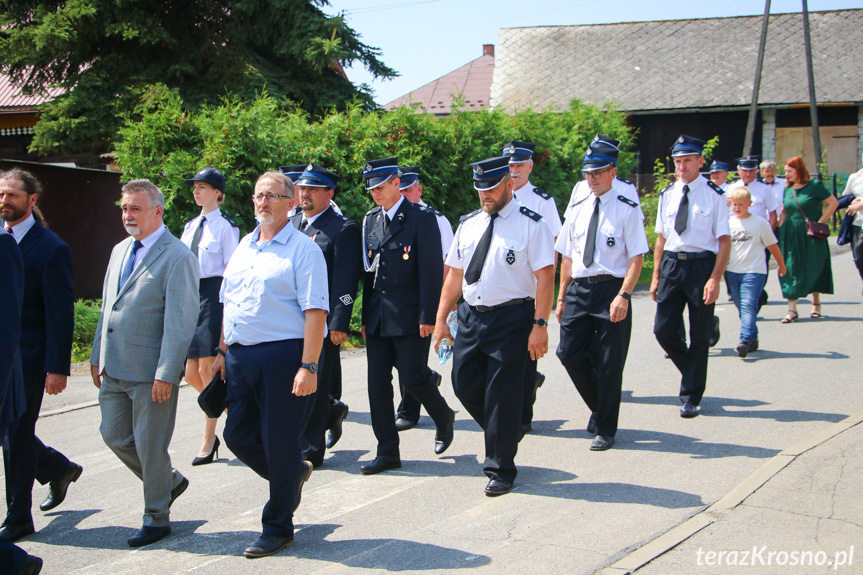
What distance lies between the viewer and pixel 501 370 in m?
5.28

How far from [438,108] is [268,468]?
113 feet

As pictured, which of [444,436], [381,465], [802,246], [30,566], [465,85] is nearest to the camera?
[30,566]

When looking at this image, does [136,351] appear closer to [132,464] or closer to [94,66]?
[132,464]

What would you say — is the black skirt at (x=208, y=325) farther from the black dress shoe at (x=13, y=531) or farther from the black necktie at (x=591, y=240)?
the black necktie at (x=591, y=240)

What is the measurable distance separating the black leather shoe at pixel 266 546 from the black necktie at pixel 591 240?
3126 millimetres

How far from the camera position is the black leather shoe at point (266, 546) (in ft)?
14.4

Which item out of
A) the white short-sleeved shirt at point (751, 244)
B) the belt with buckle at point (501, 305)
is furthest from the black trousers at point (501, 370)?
the white short-sleeved shirt at point (751, 244)

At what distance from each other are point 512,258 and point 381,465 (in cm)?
177

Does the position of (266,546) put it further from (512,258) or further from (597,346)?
(597,346)

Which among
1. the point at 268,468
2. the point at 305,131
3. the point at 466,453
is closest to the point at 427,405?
the point at 466,453

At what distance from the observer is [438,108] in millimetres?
37688

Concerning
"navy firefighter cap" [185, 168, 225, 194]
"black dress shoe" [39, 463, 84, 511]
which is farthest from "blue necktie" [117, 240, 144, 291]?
"navy firefighter cap" [185, 168, 225, 194]

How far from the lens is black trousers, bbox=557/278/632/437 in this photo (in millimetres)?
6230

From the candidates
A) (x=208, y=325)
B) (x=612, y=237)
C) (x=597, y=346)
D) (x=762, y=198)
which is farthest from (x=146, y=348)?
(x=762, y=198)
